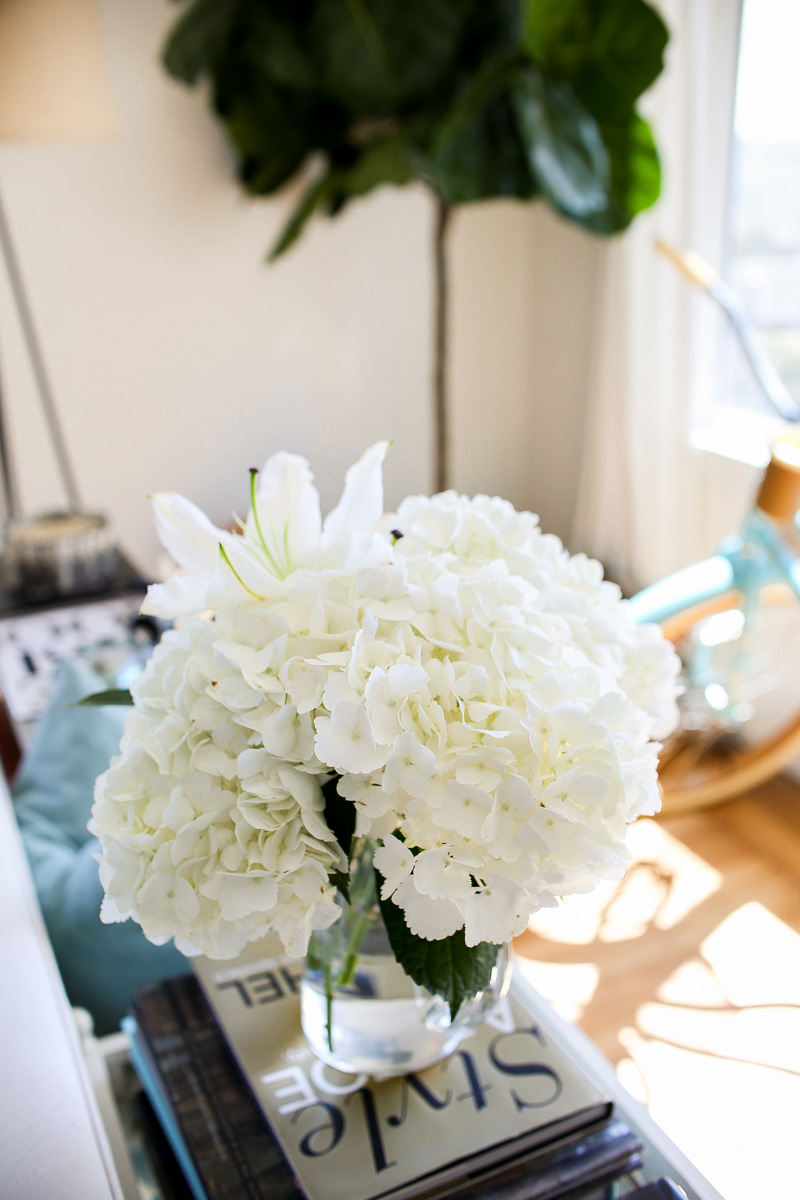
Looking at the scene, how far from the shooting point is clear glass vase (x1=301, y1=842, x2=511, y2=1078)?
0.49 m

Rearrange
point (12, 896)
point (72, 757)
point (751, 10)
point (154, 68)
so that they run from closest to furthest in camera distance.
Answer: point (12, 896), point (72, 757), point (751, 10), point (154, 68)

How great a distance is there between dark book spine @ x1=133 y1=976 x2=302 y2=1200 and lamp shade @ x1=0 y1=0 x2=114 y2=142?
1366mm

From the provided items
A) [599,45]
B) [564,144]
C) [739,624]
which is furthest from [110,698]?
[599,45]

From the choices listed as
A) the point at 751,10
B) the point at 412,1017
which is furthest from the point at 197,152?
the point at 412,1017

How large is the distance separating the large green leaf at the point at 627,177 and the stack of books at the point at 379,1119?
175cm

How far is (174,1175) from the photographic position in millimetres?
564

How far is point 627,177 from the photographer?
1884mm

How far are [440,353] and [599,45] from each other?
0.89 metres

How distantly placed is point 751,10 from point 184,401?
173 cm

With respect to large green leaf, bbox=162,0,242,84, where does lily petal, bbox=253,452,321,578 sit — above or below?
below

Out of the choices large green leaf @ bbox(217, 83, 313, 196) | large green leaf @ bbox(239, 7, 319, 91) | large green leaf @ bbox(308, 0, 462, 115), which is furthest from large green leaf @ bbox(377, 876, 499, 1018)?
large green leaf @ bbox(217, 83, 313, 196)

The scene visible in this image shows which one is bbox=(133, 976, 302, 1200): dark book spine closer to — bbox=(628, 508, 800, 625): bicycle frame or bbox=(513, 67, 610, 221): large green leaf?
bbox=(628, 508, 800, 625): bicycle frame

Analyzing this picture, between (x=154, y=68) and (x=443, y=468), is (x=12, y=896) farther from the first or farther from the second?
(x=154, y=68)

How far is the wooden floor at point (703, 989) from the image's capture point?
0.53 m
